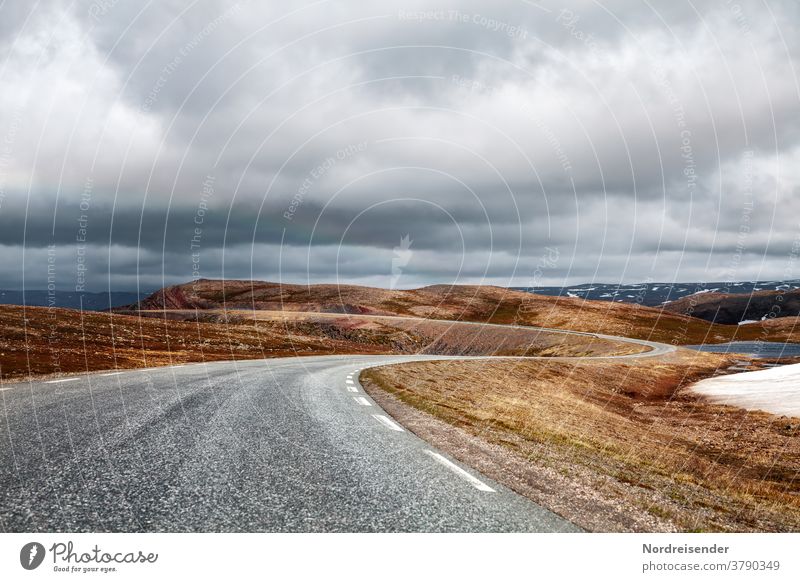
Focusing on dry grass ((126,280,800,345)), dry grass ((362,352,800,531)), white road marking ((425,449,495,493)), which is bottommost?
dry grass ((126,280,800,345))

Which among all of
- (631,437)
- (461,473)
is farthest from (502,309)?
(461,473)

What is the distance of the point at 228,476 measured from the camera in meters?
6.62

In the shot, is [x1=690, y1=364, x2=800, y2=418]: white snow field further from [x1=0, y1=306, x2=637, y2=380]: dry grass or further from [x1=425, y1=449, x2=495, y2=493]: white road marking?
[x1=0, y1=306, x2=637, y2=380]: dry grass

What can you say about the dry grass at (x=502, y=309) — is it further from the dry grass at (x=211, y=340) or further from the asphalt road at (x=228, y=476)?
the asphalt road at (x=228, y=476)

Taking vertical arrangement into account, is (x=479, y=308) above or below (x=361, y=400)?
below

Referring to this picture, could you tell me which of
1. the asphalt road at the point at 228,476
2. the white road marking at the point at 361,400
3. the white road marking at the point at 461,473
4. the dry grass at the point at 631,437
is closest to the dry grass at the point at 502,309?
the dry grass at the point at 631,437

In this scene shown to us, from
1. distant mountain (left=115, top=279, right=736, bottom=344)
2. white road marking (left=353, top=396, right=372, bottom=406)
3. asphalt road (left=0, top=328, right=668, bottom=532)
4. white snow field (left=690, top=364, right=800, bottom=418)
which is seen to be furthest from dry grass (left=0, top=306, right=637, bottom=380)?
distant mountain (left=115, top=279, right=736, bottom=344)

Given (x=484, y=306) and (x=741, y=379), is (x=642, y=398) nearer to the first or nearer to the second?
(x=741, y=379)

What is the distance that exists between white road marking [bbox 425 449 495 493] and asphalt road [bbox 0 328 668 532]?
0.02 metres

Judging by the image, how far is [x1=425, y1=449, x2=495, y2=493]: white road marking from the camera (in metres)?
6.88

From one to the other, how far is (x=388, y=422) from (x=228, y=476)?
5918 millimetres

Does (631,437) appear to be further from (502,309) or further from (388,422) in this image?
(502,309)

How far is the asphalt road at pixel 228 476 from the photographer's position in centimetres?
522
